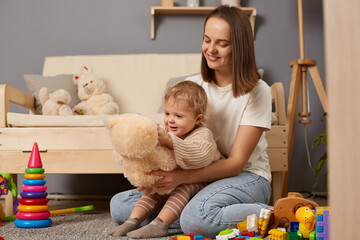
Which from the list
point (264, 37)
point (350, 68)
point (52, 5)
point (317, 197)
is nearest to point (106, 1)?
point (52, 5)

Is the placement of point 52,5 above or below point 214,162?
above

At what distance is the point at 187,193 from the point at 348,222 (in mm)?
952

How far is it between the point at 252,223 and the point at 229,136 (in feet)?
1.04

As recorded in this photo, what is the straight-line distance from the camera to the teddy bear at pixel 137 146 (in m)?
1.02

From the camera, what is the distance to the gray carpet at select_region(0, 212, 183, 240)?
1237mm

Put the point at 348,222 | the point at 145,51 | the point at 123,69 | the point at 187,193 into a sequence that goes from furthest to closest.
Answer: the point at 145,51 → the point at 123,69 → the point at 187,193 → the point at 348,222

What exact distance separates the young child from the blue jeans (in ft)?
0.17

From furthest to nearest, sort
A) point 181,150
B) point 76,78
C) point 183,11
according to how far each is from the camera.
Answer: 1. point 183,11
2. point 76,78
3. point 181,150

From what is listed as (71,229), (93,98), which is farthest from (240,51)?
(93,98)

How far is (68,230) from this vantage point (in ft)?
4.41

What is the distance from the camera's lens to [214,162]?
4.21 ft

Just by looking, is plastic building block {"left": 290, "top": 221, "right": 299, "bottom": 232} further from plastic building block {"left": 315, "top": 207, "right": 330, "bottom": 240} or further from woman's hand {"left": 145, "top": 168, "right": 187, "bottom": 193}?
woman's hand {"left": 145, "top": 168, "right": 187, "bottom": 193}

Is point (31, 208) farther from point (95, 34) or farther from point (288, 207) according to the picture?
point (95, 34)

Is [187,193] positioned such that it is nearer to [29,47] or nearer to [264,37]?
[264,37]
